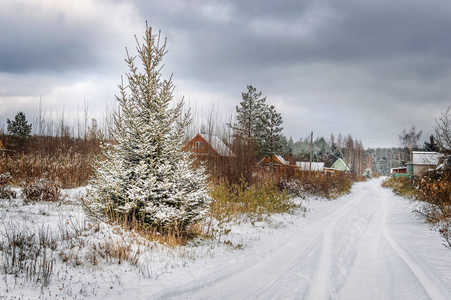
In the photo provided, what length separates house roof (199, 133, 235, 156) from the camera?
42.3ft

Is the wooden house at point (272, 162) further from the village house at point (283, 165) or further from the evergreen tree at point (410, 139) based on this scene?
the evergreen tree at point (410, 139)

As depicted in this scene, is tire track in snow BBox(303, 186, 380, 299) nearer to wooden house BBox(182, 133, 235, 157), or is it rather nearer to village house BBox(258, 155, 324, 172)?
wooden house BBox(182, 133, 235, 157)

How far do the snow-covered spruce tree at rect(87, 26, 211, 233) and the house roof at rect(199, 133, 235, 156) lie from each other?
23.2ft

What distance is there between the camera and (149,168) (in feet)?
17.9

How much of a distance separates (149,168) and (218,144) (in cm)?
794

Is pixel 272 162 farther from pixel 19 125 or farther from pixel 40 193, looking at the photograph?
pixel 19 125

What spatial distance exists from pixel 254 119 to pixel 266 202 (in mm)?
23235

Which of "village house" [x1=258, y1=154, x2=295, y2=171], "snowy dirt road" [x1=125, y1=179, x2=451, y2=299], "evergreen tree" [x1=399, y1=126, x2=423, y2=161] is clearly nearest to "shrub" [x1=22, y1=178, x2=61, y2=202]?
"snowy dirt road" [x1=125, y1=179, x2=451, y2=299]

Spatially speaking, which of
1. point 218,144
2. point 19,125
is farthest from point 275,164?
point 19,125

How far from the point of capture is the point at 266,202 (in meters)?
10.1

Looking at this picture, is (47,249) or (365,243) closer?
(47,249)

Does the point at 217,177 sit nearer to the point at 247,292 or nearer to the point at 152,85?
the point at 152,85

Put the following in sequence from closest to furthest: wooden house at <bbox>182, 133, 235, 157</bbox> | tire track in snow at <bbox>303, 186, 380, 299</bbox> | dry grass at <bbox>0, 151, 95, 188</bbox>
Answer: tire track in snow at <bbox>303, 186, 380, 299</bbox> < dry grass at <bbox>0, 151, 95, 188</bbox> < wooden house at <bbox>182, 133, 235, 157</bbox>

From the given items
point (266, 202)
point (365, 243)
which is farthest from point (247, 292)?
point (266, 202)
